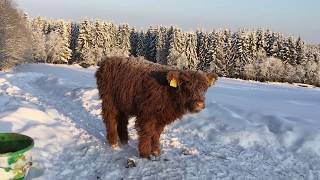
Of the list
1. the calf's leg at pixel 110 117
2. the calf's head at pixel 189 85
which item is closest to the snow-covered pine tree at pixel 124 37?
the calf's leg at pixel 110 117

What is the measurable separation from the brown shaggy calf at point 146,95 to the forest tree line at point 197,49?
5632cm

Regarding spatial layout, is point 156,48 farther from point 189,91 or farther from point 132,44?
point 189,91

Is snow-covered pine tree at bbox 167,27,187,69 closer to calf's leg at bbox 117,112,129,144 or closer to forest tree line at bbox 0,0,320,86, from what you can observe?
forest tree line at bbox 0,0,320,86

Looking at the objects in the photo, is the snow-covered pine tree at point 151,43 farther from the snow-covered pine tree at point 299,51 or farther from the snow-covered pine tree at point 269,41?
the snow-covered pine tree at point 299,51

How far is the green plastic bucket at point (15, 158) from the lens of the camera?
604 cm

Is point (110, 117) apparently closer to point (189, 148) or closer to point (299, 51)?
point (189, 148)

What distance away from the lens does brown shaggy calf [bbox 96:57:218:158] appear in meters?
7.69

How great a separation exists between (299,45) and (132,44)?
3652 centimetres

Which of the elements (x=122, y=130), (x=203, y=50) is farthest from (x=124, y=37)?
(x=122, y=130)

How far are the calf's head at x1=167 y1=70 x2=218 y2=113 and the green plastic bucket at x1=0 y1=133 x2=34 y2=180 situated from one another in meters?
2.55

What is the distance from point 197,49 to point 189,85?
79616 millimetres

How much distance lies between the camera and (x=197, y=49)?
284ft

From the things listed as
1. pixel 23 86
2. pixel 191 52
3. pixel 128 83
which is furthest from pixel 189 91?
pixel 191 52

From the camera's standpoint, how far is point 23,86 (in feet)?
69.1
